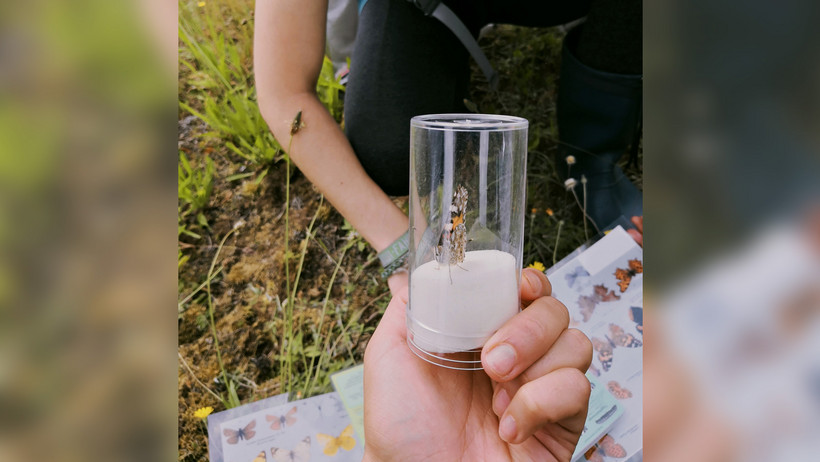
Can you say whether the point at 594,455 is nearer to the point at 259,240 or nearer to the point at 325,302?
the point at 325,302

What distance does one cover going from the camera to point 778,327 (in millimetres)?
203

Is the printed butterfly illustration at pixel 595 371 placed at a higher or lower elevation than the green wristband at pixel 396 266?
lower

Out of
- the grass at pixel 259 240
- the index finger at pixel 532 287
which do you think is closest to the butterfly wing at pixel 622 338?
the grass at pixel 259 240

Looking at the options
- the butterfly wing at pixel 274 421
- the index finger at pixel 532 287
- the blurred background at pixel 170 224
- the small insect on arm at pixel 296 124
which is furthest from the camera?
the small insect on arm at pixel 296 124

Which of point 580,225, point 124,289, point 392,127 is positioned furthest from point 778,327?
point 580,225

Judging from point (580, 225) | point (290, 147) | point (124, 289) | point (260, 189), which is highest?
point (124, 289)

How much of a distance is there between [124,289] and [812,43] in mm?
271

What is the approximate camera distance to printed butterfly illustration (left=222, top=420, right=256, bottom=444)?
3.39 ft

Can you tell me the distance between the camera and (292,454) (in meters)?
1.01

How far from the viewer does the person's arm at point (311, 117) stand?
1161 mm

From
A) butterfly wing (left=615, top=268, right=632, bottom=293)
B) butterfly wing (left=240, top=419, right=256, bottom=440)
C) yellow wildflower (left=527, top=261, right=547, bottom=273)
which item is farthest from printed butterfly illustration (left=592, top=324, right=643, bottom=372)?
butterfly wing (left=240, top=419, right=256, bottom=440)

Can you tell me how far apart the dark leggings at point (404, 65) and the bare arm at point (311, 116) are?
3.7 inches

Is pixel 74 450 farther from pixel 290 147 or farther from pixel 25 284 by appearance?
pixel 290 147

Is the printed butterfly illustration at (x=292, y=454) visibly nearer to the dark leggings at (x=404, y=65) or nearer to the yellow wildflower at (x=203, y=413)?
the yellow wildflower at (x=203, y=413)
